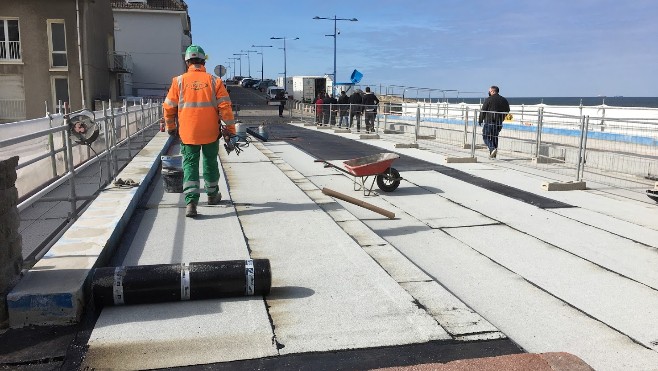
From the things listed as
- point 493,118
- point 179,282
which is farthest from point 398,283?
point 493,118

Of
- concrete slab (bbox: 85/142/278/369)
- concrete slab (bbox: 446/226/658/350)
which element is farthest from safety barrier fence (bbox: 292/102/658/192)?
concrete slab (bbox: 85/142/278/369)

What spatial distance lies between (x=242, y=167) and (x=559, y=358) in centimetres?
901

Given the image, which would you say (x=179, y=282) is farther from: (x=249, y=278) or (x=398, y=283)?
(x=398, y=283)

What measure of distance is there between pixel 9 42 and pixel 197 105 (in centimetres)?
3437

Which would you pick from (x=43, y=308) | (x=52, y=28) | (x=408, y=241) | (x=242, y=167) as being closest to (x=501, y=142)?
(x=242, y=167)

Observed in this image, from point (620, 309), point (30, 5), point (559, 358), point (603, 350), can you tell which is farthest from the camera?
point (30, 5)

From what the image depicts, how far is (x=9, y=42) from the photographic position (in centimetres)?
3422

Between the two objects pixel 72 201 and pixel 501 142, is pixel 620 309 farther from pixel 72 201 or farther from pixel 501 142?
pixel 501 142

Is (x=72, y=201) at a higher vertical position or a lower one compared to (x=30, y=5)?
lower

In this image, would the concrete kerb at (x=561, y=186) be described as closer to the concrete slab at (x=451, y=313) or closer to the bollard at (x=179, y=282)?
the concrete slab at (x=451, y=313)

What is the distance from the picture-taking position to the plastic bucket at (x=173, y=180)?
7.64m

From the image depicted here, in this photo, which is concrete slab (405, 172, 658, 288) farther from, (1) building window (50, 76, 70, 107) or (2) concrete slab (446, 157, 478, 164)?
(1) building window (50, 76, 70, 107)

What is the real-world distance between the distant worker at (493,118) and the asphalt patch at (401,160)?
6.69 feet

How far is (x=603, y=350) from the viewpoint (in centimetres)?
355
